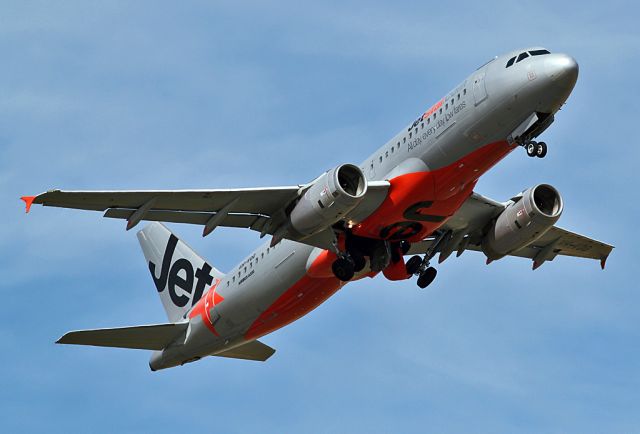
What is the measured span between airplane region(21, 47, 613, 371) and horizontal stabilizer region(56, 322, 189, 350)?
2.0 inches

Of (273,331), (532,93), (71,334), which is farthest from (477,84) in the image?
(71,334)

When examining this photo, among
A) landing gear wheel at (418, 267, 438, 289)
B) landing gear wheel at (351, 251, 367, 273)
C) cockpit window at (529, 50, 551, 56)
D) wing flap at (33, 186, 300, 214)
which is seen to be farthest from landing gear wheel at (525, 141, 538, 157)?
landing gear wheel at (418, 267, 438, 289)

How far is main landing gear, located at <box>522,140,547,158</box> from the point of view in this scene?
37.0m

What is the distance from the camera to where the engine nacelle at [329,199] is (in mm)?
37188

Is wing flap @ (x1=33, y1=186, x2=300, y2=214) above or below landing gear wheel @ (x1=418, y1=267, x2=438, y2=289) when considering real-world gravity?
above

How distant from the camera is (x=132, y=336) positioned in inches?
1770

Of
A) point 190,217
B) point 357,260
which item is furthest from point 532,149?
point 190,217

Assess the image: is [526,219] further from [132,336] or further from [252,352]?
[132,336]

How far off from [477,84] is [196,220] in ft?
33.0

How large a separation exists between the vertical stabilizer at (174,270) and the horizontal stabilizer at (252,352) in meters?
2.44

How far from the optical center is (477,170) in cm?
3825

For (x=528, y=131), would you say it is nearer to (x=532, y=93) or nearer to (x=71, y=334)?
(x=532, y=93)

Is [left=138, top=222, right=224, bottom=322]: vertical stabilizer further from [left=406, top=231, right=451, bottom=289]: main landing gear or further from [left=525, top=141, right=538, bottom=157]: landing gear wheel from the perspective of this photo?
[left=525, top=141, right=538, bottom=157]: landing gear wheel

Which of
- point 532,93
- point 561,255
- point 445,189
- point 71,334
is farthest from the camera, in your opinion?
point 561,255
